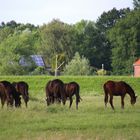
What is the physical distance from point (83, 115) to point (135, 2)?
91888mm

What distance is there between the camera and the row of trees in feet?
290

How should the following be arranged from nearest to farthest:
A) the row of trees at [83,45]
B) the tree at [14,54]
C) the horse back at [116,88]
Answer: the horse back at [116,88] → the tree at [14,54] → the row of trees at [83,45]

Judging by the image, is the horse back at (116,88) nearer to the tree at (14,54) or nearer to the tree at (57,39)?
the tree at (14,54)

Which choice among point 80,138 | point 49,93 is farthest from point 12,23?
point 80,138

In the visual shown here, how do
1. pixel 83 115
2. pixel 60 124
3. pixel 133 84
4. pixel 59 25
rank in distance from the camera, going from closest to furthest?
pixel 60 124 < pixel 83 115 < pixel 133 84 < pixel 59 25

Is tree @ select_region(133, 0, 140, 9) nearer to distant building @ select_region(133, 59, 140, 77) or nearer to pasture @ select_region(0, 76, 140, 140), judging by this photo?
distant building @ select_region(133, 59, 140, 77)

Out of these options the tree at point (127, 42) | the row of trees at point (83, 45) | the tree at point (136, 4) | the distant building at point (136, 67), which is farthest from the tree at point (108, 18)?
the distant building at point (136, 67)

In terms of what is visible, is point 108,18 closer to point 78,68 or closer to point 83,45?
point 83,45

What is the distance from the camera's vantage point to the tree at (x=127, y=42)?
95250 mm

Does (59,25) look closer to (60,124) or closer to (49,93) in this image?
(49,93)

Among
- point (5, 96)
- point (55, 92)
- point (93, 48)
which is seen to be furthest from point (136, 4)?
point (5, 96)

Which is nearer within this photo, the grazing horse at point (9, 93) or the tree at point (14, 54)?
the grazing horse at point (9, 93)

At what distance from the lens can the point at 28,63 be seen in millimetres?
90500

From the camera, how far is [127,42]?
96.4 m
